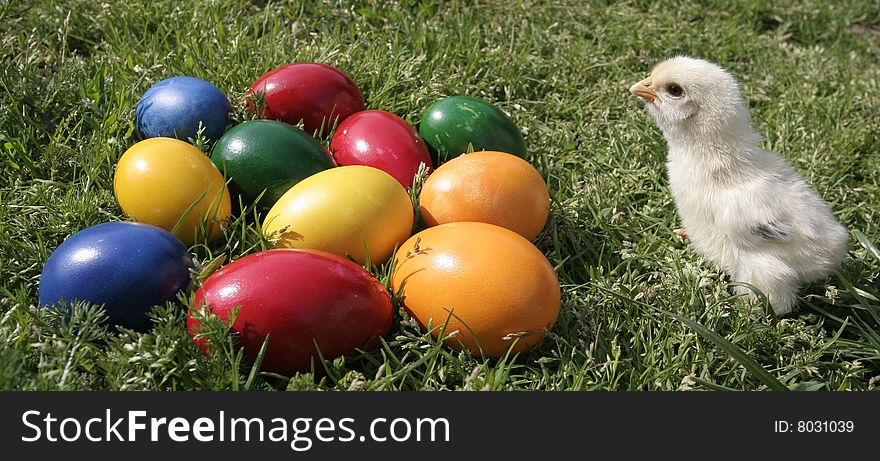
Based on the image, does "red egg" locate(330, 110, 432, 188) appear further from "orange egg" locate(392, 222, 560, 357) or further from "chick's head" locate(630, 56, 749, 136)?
"chick's head" locate(630, 56, 749, 136)

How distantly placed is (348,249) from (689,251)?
149cm

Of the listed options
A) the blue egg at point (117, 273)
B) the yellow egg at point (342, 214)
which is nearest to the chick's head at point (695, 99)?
the yellow egg at point (342, 214)

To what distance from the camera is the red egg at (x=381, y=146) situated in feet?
9.60

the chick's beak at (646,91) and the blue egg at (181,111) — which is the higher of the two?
→ the blue egg at (181,111)

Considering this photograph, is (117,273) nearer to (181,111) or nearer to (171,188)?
(171,188)

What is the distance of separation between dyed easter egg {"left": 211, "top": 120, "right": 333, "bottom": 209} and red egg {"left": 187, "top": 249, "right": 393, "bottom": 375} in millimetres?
505

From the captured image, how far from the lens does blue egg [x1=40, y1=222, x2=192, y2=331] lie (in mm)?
2193

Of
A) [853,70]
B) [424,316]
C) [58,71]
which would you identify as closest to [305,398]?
[424,316]

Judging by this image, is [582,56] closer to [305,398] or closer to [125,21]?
[125,21]

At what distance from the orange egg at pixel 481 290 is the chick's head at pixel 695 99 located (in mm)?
961

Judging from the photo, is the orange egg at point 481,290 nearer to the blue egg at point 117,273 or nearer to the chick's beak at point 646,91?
the blue egg at point 117,273

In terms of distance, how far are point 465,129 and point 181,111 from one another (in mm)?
1134

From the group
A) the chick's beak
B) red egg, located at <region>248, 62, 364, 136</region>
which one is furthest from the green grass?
the chick's beak

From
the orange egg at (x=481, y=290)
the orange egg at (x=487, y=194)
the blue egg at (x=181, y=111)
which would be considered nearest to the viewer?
the orange egg at (x=481, y=290)
